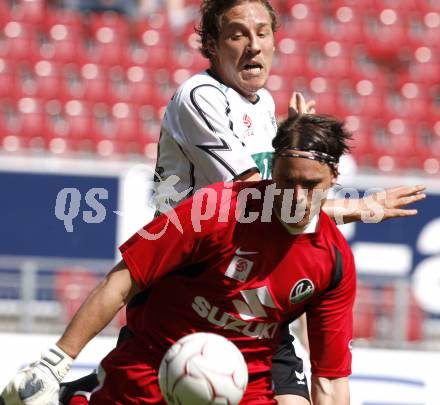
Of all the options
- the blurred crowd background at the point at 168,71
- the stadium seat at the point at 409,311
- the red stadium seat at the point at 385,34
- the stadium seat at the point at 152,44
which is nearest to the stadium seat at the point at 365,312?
the stadium seat at the point at 409,311

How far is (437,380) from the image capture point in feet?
19.3

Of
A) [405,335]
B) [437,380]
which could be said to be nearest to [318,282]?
[437,380]

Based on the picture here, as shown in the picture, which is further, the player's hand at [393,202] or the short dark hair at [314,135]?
the player's hand at [393,202]

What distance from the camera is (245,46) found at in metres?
3.85

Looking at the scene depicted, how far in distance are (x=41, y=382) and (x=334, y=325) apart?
3.57 ft

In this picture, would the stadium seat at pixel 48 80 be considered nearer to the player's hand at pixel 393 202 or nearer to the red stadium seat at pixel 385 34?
the red stadium seat at pixel 385 34

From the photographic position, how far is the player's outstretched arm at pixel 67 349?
3.08 meters

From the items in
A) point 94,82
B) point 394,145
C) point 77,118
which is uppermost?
point 94,82

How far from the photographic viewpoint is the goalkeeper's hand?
3.08 m

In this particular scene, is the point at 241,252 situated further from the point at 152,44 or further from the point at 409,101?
the point at 409,101

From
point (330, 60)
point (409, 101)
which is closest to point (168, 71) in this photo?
point (330, 60)

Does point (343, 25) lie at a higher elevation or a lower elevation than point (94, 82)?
higher

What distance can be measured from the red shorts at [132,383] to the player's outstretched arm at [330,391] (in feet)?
0.58

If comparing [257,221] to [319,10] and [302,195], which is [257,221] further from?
[319,10]
